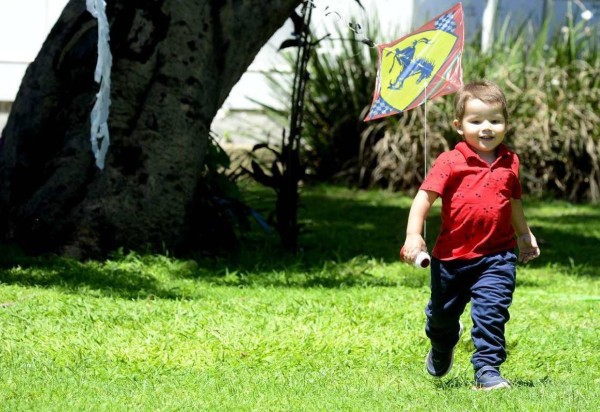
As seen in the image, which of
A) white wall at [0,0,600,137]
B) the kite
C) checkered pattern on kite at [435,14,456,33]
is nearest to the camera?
the kite

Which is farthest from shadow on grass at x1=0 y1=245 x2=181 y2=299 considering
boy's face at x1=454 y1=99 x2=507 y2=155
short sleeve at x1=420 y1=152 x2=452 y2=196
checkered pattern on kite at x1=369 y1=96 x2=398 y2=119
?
boy's face at x1=454 y1=99 x2=507 y2=155

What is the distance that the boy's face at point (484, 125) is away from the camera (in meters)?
4.79

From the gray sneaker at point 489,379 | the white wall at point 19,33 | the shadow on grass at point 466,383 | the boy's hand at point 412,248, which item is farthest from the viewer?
the white wall at point 19,33

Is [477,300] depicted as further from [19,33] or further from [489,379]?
[19,33]

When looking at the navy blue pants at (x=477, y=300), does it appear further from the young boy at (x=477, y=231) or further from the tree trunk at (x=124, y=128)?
the tree trunk at (x=124, y=128)

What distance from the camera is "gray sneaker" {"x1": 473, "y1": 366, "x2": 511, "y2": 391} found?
15.3 feet

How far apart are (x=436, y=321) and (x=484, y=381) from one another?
312mm

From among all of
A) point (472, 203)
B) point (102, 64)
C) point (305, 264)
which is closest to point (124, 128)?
point (305, 264)

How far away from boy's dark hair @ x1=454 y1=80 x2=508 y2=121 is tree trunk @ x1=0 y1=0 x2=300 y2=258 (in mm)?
3065

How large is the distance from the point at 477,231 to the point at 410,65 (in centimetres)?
97

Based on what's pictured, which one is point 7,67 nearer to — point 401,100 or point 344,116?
point 344,116

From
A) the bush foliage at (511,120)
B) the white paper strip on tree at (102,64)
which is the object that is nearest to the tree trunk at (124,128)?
the white paper strip on tree at (102,64)

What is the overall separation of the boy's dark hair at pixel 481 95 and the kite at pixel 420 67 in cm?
28

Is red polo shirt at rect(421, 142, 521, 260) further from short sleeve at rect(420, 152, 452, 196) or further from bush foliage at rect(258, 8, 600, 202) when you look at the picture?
bush foliage at rect(258, 8, 600, 202)
